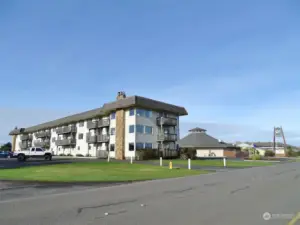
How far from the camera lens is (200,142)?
76812 mm

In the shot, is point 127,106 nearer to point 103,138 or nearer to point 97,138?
point 103,138

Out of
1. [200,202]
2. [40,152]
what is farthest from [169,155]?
[200,202]

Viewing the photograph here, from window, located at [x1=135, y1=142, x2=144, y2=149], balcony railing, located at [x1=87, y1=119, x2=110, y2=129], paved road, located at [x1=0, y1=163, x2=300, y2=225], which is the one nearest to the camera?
paved road, located at [x1=0, y1=163, x2=300, y2=225]

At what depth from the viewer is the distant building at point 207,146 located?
7388 cm

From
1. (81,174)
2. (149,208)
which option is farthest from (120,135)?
(149,208)

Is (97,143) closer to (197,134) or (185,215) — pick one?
(197,134)

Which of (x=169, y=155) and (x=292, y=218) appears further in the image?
(x=169, y=155)

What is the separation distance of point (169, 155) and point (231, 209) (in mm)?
41624

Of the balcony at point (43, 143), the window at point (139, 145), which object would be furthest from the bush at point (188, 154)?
the balcony at point (43, 143)

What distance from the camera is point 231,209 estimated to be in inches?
315

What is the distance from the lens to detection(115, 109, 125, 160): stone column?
154 feet

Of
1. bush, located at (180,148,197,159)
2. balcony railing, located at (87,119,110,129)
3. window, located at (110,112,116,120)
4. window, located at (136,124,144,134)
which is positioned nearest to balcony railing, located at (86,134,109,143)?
balcony railing, located at (87,119,110,129)

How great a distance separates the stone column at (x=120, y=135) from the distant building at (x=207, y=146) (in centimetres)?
2844

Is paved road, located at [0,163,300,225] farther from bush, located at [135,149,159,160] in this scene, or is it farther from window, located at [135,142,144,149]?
window, located at [135,142,144,149]
